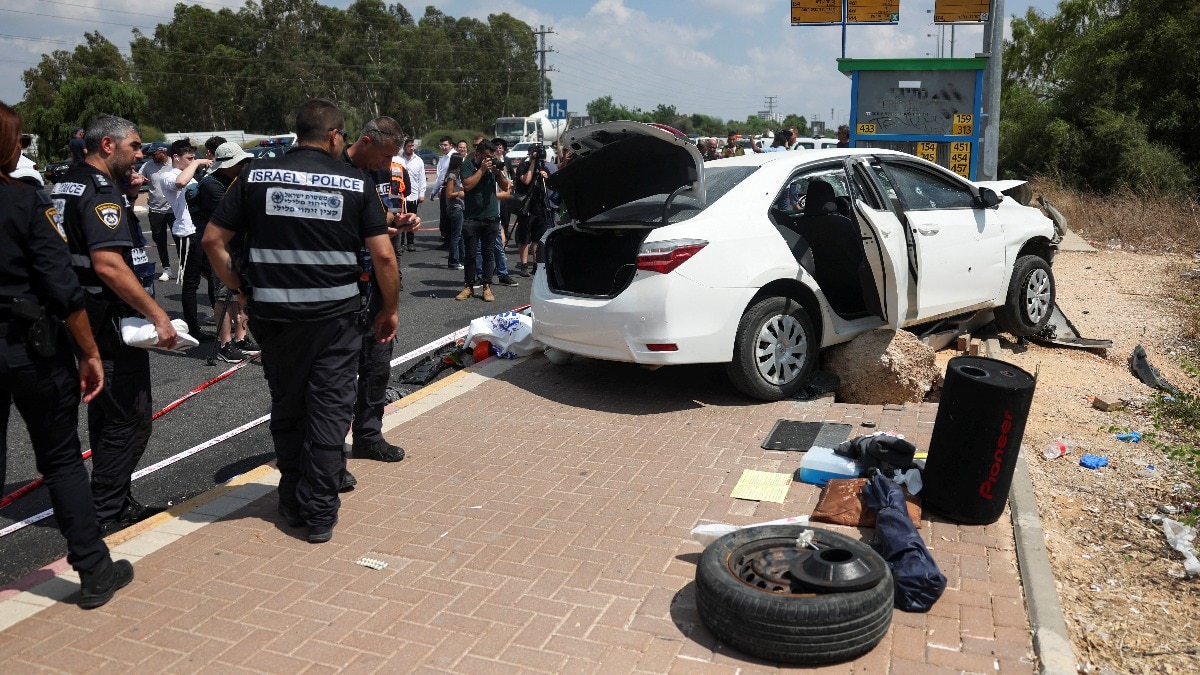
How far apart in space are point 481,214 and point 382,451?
18.8ft

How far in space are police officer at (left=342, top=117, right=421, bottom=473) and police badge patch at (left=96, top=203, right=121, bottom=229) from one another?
1.19m

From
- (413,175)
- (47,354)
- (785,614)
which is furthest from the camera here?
(413,175)

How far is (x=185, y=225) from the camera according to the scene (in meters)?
9.96

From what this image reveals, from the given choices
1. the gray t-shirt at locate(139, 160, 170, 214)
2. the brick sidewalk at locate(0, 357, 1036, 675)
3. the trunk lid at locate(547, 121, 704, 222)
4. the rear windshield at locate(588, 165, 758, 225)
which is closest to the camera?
the brick sidewalk at locate(0, 357, 1036, 675)

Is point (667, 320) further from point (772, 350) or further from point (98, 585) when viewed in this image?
point (98, 585)

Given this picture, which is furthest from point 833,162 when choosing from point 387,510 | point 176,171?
point 176,171

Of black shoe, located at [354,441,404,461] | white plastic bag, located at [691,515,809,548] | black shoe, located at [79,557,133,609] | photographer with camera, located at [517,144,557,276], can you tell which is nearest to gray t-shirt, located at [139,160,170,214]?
photographer with camera, located at [517,144,557,276]

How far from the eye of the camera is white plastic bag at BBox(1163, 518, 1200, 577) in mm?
4141

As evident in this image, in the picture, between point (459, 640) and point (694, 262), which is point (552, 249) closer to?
point (694, 262)

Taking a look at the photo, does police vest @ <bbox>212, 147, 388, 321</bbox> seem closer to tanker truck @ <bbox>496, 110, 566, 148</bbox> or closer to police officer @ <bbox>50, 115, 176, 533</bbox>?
police officer @ <bbox>50, 115, 176, 533</bbox>

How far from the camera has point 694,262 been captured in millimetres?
6102

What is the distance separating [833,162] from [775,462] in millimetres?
2790

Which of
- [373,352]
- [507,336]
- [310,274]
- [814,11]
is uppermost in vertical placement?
[814,11]

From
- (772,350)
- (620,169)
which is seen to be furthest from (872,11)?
(772,350)
